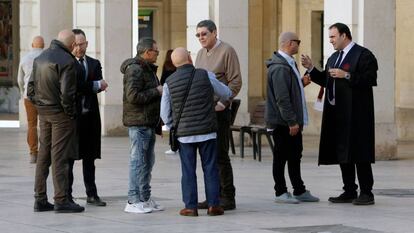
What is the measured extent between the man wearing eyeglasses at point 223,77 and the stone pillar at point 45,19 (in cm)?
1541

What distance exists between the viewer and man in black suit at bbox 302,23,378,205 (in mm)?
14836

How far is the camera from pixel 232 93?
46.4 feet

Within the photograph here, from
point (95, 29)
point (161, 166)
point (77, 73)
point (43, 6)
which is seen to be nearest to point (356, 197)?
point (77, 73)

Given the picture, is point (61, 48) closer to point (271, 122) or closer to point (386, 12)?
point (271, 122)

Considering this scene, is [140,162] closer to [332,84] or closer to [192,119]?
[192,119]

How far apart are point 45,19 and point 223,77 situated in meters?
15.9

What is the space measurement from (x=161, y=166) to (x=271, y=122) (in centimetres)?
562

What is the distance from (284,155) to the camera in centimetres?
1490

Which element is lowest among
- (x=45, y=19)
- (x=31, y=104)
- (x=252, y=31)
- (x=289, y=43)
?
(x=31, y=104)

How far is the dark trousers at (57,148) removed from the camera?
13883mm

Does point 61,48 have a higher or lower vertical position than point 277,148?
higher

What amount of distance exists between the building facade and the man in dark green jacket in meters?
8.08

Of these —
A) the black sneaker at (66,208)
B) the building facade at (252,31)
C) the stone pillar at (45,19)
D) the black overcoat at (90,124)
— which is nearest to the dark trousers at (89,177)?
the black overcoat at (90,124)

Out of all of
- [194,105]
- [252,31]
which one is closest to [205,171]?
Answer: [194,105]
